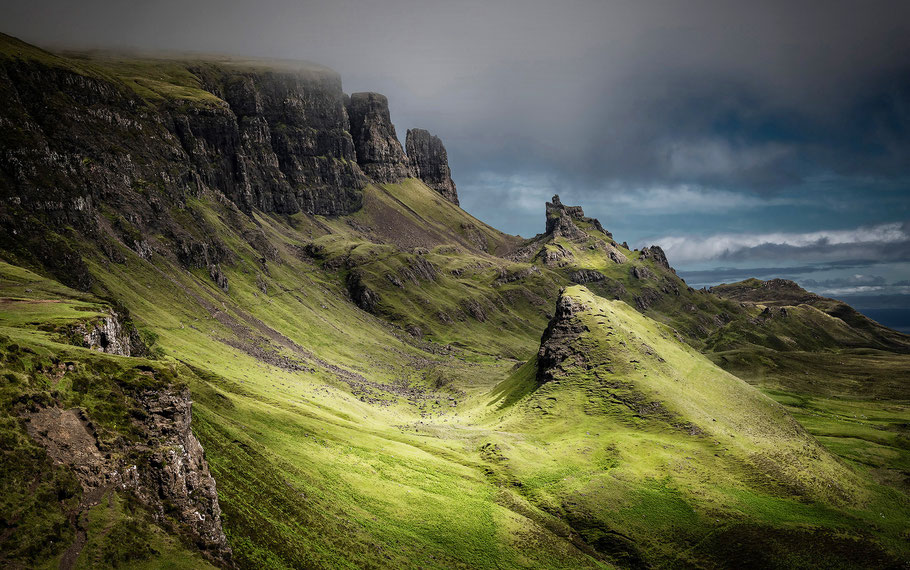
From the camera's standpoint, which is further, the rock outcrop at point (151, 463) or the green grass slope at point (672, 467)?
the green grass slope at point (672, 467)

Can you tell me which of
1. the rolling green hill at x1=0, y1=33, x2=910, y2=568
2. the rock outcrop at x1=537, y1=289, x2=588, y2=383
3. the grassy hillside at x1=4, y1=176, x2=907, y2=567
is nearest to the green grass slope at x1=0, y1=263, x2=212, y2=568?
the rolling green hill at x1=0, y1=33, x2=910, y2=568

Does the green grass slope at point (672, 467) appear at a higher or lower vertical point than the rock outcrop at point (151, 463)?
lower

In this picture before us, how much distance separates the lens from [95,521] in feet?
99.3

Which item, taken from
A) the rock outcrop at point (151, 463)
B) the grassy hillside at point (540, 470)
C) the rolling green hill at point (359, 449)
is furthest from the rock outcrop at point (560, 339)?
the rock outcrop at point (151, 463)

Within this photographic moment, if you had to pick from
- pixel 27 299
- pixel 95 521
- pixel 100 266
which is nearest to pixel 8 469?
pixel 95 521

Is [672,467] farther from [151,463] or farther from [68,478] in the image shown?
[68,478]

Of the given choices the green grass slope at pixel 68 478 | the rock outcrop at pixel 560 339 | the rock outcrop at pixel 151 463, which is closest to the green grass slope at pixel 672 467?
the rock outcrop at pixel 560 339

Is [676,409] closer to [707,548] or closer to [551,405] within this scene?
[551,405]

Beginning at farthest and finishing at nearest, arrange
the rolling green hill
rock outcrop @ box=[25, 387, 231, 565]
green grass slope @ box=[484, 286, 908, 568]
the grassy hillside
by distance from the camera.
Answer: green grass slope @ box=[484, 286, 908, 568] < the grassy hillside < the rolling green hill < rock outcrop @ box=[25, 387, 231, 565]

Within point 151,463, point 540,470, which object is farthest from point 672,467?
point 151,463

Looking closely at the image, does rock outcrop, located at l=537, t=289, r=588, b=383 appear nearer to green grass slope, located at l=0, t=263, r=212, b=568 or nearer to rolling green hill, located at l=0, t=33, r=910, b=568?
rolling green hill, located at l=0, t=33, r=910, b=568

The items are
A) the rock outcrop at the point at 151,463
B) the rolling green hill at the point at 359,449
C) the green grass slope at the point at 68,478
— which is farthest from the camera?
the rolling green hill at the point at 359,449

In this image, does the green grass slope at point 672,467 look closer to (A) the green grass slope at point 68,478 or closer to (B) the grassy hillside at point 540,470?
(B) the grassy hillside at point 540,470

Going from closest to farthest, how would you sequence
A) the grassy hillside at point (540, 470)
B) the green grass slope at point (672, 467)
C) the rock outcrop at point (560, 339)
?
1. the grassy hillside at point (540, 470)
2. the green grass slope at point (672, 467)
3. the rock outcrop at point (560, 339)
